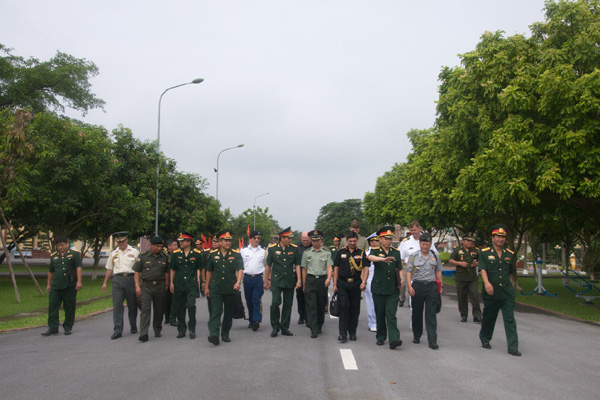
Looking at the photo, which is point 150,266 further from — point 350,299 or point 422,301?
point 422,301

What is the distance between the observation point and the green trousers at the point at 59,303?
10094mm

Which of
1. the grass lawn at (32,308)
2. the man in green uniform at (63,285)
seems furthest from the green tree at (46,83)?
the man in green uniform at (63,285)

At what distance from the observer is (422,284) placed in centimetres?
893

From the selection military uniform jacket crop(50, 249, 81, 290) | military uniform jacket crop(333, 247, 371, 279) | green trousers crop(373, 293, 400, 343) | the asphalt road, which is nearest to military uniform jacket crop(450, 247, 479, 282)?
the asphalt road

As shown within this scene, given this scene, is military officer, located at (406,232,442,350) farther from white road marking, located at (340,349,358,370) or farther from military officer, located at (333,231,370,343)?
white road marking, located at (340,349,358,370)

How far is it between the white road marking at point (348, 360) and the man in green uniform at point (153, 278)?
3.54 meters

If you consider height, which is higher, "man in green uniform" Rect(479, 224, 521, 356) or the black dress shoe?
"man in green uniform" Rect(479, 224, 521, 356)

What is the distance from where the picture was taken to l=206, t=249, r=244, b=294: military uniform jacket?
909 cm

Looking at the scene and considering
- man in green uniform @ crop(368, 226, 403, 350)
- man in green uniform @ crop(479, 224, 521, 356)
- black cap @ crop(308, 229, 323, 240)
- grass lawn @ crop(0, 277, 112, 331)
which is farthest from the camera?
grass lawn @ crop(0, 277, 112, 331)

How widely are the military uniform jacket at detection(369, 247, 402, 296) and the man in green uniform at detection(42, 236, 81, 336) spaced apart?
5.57 meters

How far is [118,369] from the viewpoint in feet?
22.9

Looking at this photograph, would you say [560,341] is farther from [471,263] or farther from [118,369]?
[118,369]

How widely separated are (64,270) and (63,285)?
286 mm

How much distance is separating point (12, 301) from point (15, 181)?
4.49m
